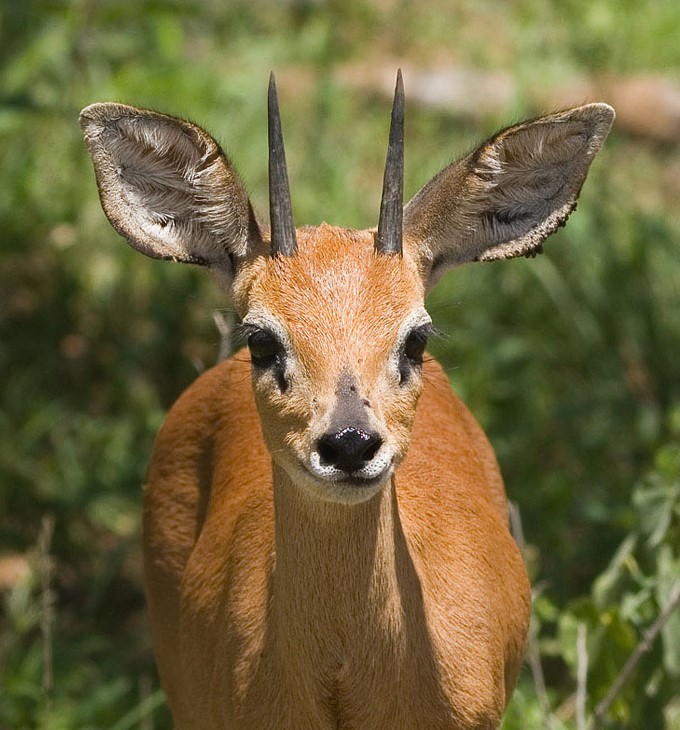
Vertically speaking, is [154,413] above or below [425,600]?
below

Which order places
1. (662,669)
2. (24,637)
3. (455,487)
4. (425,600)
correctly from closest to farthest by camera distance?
(425,600)
(455,487)
(662,669)
(24,637)

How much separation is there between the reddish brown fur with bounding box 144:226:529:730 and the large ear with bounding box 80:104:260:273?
0.53ft

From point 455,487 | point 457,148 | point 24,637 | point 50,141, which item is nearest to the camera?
point 455,487

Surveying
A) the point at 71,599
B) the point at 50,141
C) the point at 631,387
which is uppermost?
the point at 50,141

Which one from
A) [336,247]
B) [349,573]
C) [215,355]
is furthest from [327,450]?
[215,355]

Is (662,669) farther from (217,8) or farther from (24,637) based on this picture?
(217,8)

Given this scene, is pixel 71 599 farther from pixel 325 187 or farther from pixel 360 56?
pixel 360 56

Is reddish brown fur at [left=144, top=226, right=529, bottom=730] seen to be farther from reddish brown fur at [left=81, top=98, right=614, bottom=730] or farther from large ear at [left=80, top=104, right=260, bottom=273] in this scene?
large ear at [left=80, top=104, right=260, bottom=273]

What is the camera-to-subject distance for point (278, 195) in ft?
11.5

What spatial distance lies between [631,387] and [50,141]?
328cm

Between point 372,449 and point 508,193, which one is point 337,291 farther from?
point 508,193

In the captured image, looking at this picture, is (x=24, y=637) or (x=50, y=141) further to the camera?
(x=50, y=141)

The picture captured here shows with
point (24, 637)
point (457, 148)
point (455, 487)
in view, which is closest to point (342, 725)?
point (455, 487)

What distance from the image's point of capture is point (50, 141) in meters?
7.70
